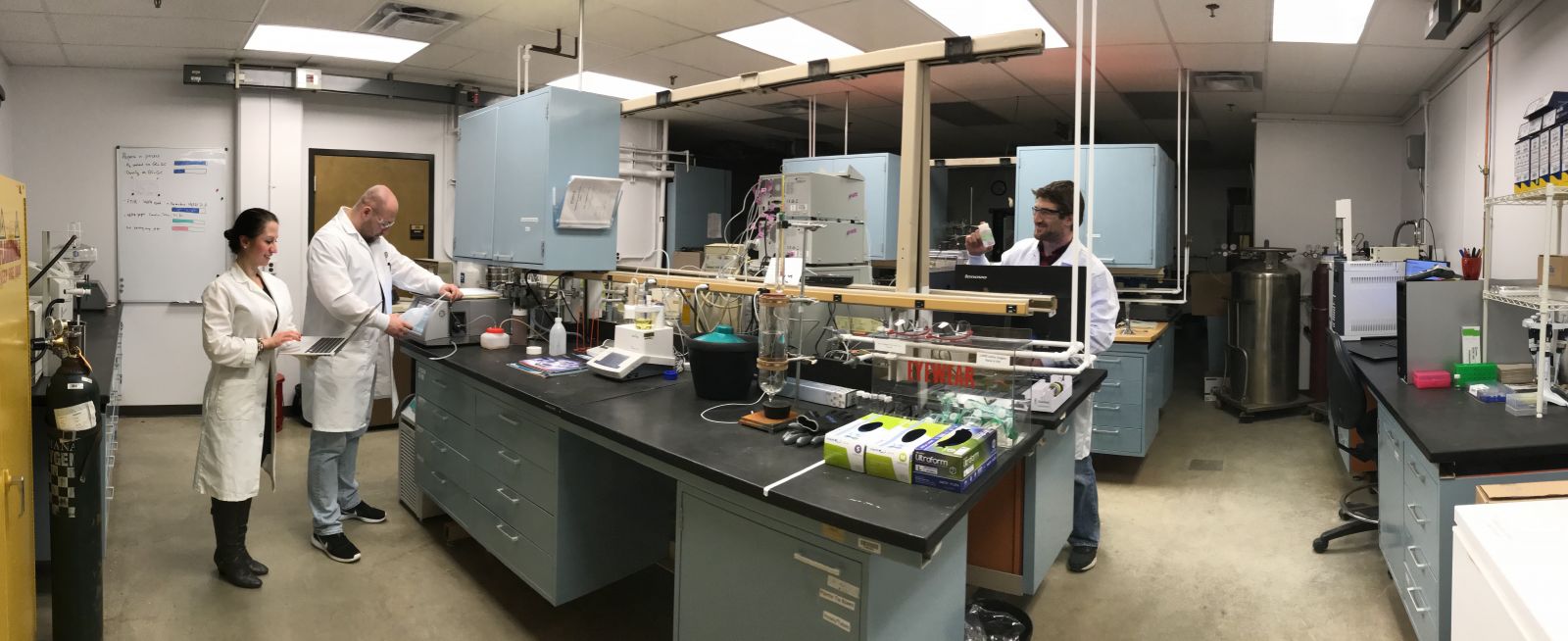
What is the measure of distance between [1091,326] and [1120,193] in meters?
2.52

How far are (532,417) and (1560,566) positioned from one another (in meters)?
2.35

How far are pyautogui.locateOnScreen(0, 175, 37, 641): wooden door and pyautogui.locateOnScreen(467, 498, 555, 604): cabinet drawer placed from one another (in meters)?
1.18

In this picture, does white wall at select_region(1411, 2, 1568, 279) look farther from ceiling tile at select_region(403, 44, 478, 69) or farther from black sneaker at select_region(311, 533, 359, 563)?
ceiling tile at select_region(403, 44, 478, 69)

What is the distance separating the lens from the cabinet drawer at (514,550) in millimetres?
2459

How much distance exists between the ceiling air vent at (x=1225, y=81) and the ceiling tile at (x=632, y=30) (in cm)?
318

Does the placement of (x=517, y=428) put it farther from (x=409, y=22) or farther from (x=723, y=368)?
(x=409, y=22)

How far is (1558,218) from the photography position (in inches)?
110

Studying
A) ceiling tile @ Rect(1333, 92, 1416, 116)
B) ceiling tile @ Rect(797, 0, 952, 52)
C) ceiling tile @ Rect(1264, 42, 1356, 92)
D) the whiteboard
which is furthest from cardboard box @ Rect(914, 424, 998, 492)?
the whiteboard

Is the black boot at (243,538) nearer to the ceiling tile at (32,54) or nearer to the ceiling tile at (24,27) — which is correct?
the ceiling tile at (24,27)

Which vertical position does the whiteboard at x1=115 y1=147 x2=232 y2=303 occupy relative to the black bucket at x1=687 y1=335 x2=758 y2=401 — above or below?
above

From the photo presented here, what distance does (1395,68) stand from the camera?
14.7 ft

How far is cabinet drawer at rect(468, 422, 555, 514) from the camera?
244cm

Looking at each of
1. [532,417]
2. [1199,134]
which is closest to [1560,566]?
[532,417]

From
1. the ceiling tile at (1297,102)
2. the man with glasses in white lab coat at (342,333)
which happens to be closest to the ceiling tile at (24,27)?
the man with glasses in white lab coat at (342,333)
